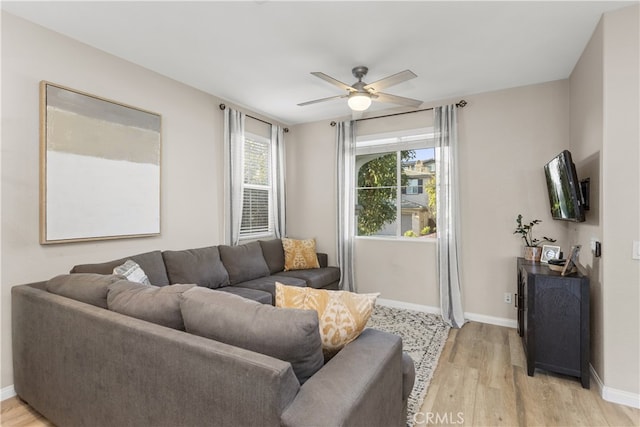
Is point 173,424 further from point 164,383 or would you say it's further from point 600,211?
point 600,211

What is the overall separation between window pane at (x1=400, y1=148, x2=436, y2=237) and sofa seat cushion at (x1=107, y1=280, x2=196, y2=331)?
3.22 meters

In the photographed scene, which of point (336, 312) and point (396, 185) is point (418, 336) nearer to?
point (396, 185)

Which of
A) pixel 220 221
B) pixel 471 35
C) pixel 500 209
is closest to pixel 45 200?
pixel 220 221

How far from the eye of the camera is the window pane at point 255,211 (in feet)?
14.0

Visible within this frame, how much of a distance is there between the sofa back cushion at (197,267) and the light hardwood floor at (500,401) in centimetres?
129

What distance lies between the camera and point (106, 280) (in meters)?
1.77

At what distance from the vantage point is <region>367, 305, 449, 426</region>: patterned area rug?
7.39ft

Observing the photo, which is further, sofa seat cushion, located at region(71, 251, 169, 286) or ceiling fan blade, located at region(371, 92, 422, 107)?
ceiling fan blade, located at region(371, 92, 422, 107)

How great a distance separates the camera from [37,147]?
7.52ft

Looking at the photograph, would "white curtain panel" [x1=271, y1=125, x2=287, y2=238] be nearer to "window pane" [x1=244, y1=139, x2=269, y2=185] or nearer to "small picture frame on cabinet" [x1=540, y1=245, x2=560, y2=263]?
"window pane" [x1=244, y1=139, x2=269, y2=185]

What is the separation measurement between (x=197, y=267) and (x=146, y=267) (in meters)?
0.49

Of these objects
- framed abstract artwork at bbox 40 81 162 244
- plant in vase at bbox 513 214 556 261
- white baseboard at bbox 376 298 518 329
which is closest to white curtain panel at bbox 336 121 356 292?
white baseboard at bbox 376 298 518 329

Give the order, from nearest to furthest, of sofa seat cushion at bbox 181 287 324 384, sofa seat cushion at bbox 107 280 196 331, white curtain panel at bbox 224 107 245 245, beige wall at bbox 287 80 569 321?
1. sofa seat cushion at bbox 181 287 324 384
2. sofa seat cushion at bbox 107 280 196 331
3. beige wall at bbox 287 80 569 321
4. white curtain panel at bbox 224 107 245 245

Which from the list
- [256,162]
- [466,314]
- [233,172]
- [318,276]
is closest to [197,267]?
[233,172]
